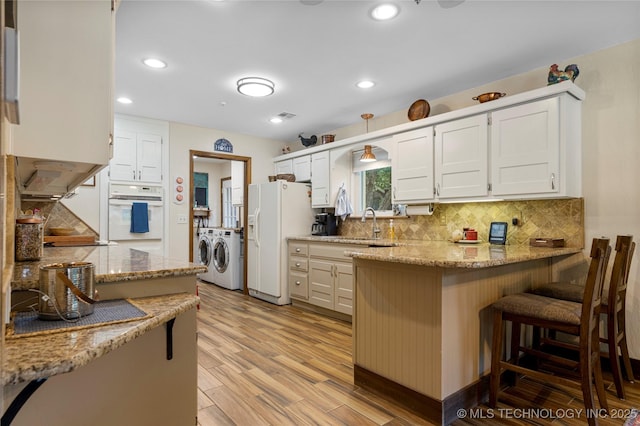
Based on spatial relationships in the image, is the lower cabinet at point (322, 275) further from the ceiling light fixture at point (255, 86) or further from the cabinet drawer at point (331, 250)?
the ceiling light fixture at point (255, 86)

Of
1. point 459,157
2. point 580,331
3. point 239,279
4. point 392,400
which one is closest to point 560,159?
point 459,157

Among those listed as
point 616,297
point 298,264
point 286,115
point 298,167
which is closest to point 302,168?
point 298,167

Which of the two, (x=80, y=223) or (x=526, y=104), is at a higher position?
(x=526, y=104)

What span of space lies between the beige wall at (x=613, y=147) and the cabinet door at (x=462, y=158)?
0.73 m

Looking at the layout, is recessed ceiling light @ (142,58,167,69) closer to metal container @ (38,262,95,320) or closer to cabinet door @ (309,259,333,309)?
metal container @ (38,262,95,320)

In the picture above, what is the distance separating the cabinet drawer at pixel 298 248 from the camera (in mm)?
4348

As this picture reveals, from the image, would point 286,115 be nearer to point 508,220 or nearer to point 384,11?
point 384,11

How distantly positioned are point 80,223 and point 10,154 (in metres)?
3.24

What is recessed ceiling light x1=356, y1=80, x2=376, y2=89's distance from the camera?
10.9 feet

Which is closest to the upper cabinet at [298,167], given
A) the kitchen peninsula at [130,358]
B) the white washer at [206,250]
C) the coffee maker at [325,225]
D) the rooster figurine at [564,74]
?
the coffee maker at [325,225]

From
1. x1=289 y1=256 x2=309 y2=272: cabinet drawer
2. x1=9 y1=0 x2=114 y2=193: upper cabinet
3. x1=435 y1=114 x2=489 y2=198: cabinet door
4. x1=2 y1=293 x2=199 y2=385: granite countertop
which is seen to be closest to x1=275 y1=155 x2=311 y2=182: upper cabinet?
x1=289 y1=256 x2=309 y2=272: cabinet drawer

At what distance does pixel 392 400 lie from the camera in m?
2.11

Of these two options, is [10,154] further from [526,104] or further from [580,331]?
[526,104]

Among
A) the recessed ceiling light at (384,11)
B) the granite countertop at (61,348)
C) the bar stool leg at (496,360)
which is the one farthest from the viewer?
the recessed ceiling light at (384,11)
